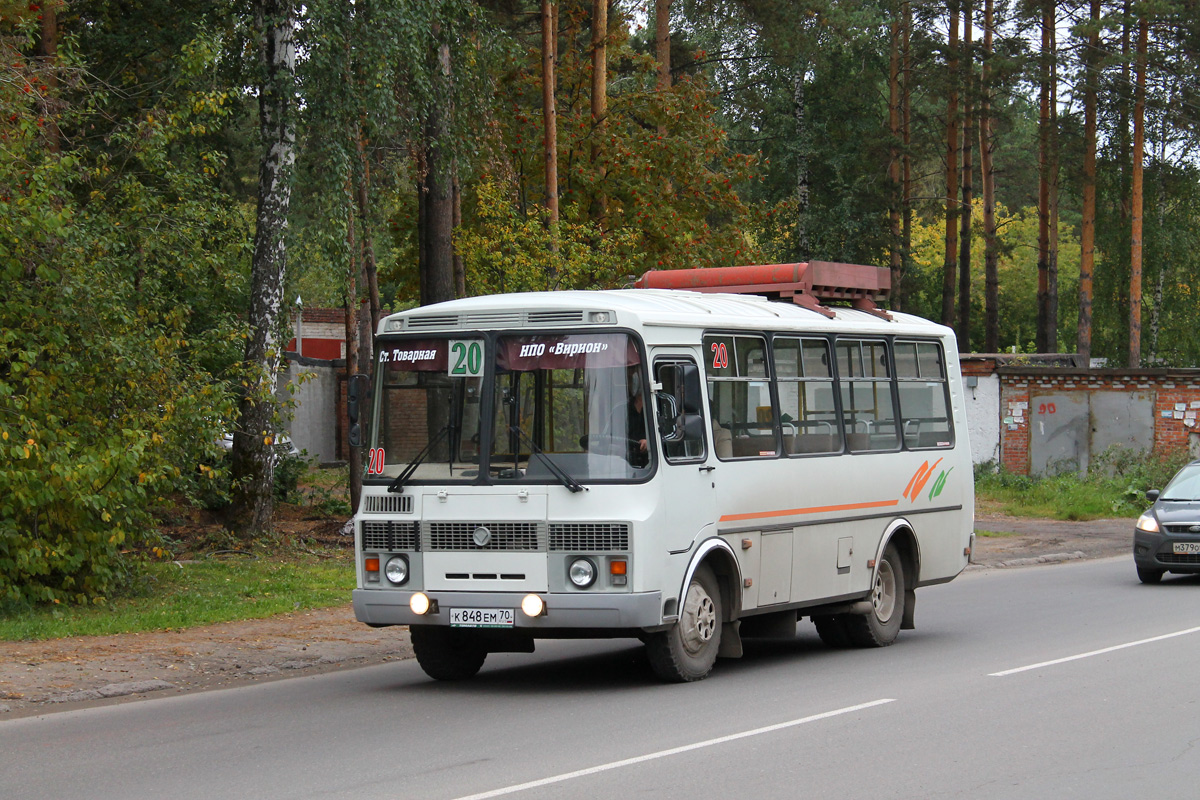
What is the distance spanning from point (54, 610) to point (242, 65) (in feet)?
28.6

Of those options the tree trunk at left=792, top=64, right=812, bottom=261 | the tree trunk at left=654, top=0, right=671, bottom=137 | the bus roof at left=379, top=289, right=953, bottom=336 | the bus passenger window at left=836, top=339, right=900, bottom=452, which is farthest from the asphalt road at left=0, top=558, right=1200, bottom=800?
the tree trunk at left=792, top=64, right=812, bottom=261

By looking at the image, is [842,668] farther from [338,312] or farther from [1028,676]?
[338,312]

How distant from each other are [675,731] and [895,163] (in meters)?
38.7

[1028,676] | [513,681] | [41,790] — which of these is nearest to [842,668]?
[1028,676]

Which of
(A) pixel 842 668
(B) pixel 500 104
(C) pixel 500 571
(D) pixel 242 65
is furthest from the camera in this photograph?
(B) pixel 500 104

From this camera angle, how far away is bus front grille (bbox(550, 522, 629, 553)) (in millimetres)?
10086

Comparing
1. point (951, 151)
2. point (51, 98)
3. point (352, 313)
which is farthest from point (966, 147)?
point (51, 98)

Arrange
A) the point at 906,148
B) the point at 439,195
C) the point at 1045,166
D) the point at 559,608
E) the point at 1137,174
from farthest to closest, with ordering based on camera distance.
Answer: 1. the point at 906,148
2. the point at 1045,166
3. the point at 1137,174
4. the point at 439,195
5. the point at 559,608

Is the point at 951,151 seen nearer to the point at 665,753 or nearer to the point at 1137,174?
the point at 1137,174

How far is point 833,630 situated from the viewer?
13.6m

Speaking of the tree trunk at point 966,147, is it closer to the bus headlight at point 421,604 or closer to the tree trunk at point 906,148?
the tree trunk at point 906,148

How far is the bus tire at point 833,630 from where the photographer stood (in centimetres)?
1355

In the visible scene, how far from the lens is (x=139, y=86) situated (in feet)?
69.7

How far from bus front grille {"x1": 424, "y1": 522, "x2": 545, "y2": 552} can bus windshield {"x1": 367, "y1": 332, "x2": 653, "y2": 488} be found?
0.33 meters
